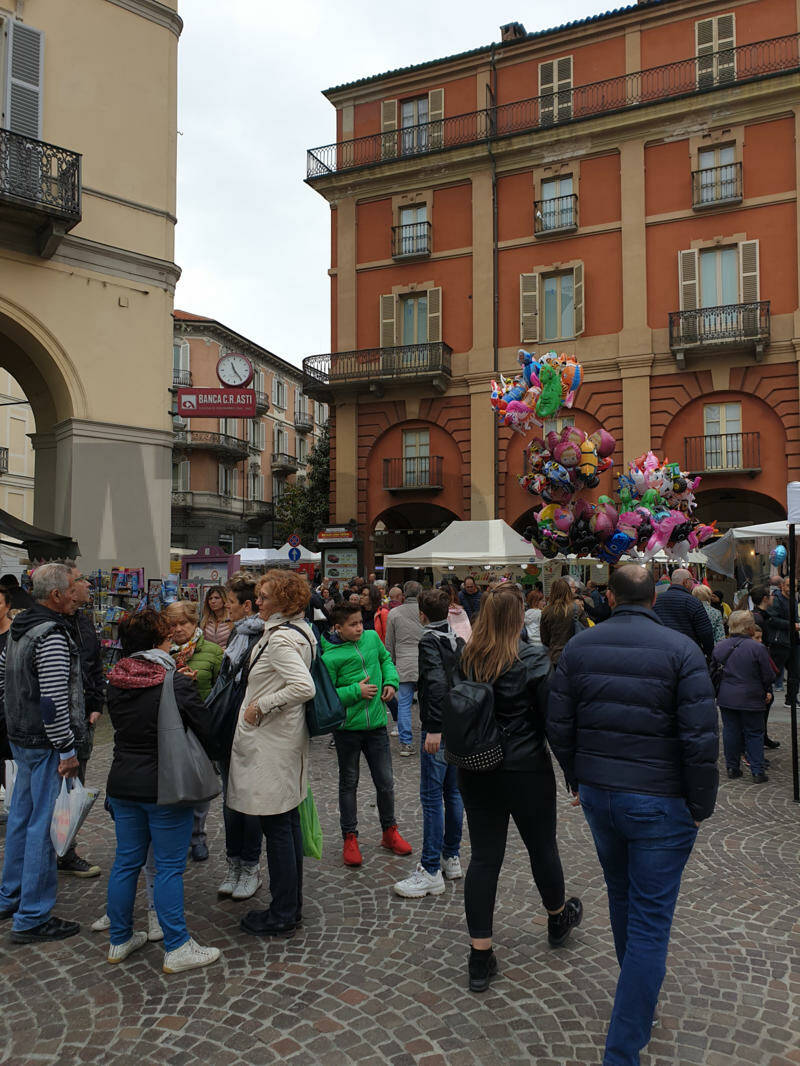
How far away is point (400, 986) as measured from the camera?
3.49 metres

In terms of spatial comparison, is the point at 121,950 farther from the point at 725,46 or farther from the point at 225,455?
the point at 225,455

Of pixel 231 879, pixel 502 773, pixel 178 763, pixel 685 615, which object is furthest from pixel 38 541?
pixel 502 773

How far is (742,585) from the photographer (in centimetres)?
1738

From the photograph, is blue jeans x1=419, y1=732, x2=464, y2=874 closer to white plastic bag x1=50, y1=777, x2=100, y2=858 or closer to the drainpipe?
white plastic bag x1=50, y1=777, x2=100, y2=858

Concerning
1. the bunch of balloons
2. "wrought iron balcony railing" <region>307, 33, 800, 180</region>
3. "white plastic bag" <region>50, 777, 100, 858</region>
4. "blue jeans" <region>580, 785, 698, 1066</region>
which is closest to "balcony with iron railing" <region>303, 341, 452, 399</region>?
"wrought iron balcony railing" <region>307, 33, 800, 180</region>

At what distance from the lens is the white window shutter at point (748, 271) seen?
1938cm

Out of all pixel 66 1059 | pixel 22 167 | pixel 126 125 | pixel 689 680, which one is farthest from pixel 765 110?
pixel 66 1059

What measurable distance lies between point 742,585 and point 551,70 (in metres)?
15.2

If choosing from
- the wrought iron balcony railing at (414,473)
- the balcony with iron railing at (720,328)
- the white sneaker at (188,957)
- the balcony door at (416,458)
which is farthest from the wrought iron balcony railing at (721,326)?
the white sneaker at (188,957)

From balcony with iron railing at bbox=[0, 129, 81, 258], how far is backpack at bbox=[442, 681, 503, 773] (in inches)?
409

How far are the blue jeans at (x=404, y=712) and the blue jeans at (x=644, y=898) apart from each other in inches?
210

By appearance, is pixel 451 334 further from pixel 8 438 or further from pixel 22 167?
pixel 8 438

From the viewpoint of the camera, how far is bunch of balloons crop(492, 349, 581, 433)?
1212 centimetres

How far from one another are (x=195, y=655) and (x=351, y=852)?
1582mm
